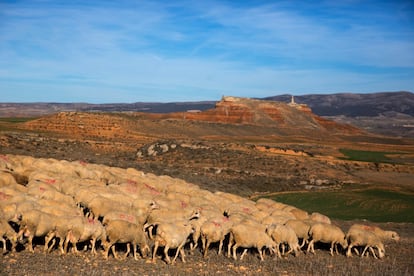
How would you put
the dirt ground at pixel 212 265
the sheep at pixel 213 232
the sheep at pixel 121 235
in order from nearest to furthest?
the dirt ground at pixel 212 265, the sheep at pixel 121 235, the sheep at pixel 213 232

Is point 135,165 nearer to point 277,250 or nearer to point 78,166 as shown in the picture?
point 78,166

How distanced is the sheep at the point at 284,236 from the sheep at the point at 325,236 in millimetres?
1072

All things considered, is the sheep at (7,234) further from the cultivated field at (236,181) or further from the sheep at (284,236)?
the sheep at (284,236)

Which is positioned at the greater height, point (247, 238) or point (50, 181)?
point (50, 181)

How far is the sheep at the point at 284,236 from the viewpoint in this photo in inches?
747

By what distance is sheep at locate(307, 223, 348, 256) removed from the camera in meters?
20.2

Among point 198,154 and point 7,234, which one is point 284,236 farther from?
point 198,154

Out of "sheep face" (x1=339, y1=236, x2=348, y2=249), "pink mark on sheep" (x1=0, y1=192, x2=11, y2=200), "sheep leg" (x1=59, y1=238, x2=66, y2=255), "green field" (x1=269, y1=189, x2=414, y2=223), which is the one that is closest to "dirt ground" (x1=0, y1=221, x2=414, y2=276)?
"sheep leg" (x1=59, y1=238, x2=66, y2=255)

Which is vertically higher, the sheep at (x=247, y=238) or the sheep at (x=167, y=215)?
the sheep at (x=167, y=215)

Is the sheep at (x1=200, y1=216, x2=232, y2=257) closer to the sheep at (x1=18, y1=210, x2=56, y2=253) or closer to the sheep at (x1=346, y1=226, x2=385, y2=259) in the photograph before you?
the sheep at (x1=18, y1=210, x2=56, y2=253)

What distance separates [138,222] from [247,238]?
4304 millimetres

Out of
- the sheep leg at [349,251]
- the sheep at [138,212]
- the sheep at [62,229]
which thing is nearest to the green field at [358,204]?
the sheep leg at [349,251]

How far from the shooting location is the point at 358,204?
3691 cm

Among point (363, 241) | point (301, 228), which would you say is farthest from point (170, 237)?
point (363, 241)
